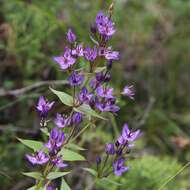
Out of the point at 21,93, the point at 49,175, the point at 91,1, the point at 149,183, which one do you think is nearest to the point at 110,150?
the point at 49,175

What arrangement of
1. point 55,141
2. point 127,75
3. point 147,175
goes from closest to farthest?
point 55,141, point 147,175, point 127,75

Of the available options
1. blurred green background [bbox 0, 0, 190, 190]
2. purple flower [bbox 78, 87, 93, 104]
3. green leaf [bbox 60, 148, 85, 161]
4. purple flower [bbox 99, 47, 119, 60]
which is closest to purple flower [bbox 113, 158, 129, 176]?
green leaf [bbox 60, 148, 85, 161]

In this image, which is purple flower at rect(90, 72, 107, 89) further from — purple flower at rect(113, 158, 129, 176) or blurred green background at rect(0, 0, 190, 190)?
blurred green background at rect(0, 0, 190, 190)

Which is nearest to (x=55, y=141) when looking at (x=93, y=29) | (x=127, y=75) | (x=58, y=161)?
(x=58, y=161)

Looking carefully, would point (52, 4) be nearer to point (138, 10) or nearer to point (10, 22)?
point (10, 22)

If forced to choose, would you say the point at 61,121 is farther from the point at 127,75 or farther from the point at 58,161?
the point at 127,75
